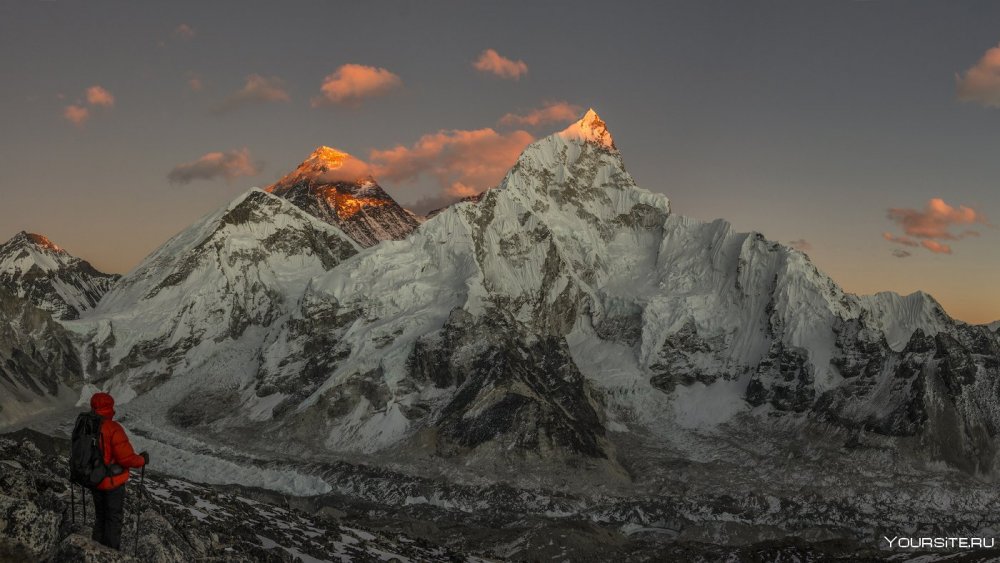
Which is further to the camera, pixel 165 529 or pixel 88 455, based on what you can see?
pixel 165 529

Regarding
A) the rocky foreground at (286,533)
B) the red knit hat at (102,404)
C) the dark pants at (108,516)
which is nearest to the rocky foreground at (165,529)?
the rocky foreground at (286,533)

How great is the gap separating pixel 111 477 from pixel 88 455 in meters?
0.94

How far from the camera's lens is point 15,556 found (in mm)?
28422

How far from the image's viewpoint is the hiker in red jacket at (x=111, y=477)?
2922 cm

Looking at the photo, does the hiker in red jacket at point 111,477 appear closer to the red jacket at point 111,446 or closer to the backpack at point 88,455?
the red jacket at point 111,446

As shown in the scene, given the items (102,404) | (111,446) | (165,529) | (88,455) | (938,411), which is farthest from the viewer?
(938,411)

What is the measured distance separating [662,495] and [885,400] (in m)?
57.7

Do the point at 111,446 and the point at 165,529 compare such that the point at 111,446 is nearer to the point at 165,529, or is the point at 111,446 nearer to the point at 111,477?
the point at 111,477

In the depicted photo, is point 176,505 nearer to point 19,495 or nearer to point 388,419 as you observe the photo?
point 19,495

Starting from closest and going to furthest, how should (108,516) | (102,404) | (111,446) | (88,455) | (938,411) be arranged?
(88,455)
(102,404)
(111,446)
(108,516)
(938,411)

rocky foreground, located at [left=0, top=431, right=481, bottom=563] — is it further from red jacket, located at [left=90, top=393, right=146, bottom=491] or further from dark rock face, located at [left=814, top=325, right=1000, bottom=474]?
dark rock face, located at [left=814, top=325, right=1000, bottom=474]

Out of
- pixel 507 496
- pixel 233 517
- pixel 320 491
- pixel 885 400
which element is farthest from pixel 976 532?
pixel 233 517

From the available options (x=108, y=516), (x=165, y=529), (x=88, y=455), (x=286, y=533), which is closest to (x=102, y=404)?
(x=88, y=455)

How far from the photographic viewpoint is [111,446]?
29.3 m
